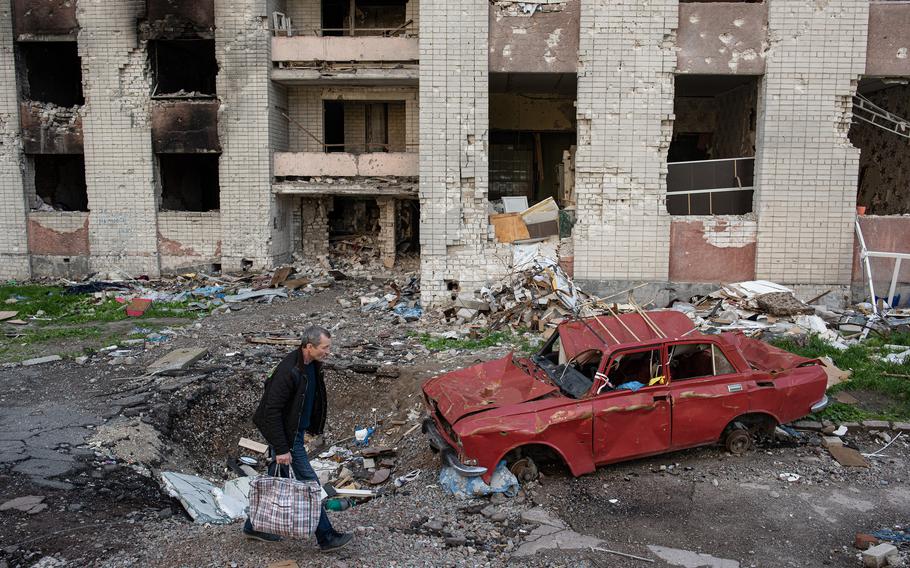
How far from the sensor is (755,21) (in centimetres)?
1191

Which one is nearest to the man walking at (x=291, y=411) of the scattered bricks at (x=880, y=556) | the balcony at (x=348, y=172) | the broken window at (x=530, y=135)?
the scattered bricks at (x=880, y=556)

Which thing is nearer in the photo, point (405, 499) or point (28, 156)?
point (405, 499)

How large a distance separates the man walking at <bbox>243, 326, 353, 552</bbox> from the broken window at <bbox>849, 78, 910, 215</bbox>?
12795 mm

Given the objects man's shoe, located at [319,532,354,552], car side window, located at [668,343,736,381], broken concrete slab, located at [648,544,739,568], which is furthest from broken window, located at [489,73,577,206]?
man's shoe, located at [319,532,354,552]

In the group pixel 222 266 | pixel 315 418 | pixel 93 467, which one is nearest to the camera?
pixel 315 418

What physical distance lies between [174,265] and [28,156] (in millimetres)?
4550

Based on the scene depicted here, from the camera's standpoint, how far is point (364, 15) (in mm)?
17609

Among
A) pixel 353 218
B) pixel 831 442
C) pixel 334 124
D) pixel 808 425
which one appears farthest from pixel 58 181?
pixel 831 442

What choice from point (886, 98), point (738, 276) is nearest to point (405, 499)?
point (738, 276)

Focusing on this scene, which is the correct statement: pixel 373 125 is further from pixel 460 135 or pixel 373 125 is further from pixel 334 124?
pixel 460 135

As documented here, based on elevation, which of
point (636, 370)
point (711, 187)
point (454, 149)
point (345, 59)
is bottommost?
point (636, 370)

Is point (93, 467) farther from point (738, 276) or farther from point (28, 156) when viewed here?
point (28, 156)

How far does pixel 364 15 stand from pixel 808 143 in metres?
11.2

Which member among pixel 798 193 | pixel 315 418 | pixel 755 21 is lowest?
pixel 315 418
